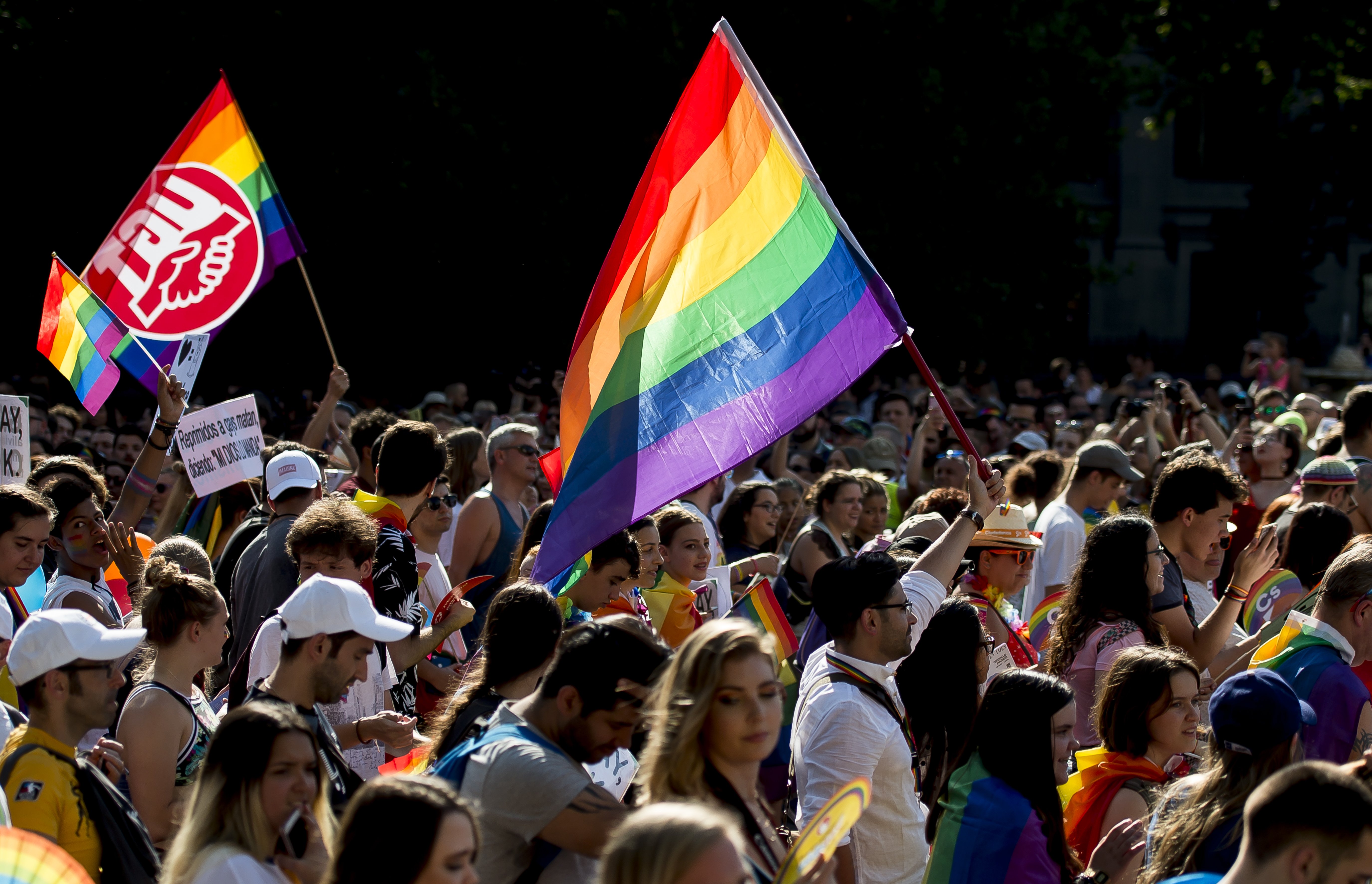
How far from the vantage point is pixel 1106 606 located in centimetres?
506

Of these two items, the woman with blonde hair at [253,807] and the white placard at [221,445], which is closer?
the woman with blonde hair at [253,807]

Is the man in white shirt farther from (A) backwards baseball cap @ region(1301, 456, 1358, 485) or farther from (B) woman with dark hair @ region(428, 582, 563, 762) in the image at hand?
(B) woman with dark hair @ region(428, 582, 563, 762)

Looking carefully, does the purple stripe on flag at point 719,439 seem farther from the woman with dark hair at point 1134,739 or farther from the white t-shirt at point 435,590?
the white t-shirt at point 435,590

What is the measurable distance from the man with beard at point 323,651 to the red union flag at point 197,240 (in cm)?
418

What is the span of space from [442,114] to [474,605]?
940 centimetres

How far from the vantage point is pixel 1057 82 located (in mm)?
18297

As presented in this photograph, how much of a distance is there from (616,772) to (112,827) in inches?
50.1

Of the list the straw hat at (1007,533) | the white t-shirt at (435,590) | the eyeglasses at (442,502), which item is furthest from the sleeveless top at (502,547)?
the straw hat at (1007,533)

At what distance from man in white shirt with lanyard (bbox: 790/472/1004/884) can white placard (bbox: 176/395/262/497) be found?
341 cm

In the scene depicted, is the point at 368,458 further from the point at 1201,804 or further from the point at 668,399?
the point at 1201,804

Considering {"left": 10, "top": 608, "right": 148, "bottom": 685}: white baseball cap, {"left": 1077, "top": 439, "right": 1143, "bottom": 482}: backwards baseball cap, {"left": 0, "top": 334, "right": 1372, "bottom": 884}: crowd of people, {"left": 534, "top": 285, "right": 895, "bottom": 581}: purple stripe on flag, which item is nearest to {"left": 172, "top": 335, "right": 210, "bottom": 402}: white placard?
{"left": 0, "top": 334, "right": 1372, "bottom": 884}: crowd of people

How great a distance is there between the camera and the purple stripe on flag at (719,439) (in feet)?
15.1

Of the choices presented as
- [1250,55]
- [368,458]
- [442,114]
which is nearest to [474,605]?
[368,458]

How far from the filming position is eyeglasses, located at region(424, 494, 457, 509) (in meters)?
6.11
